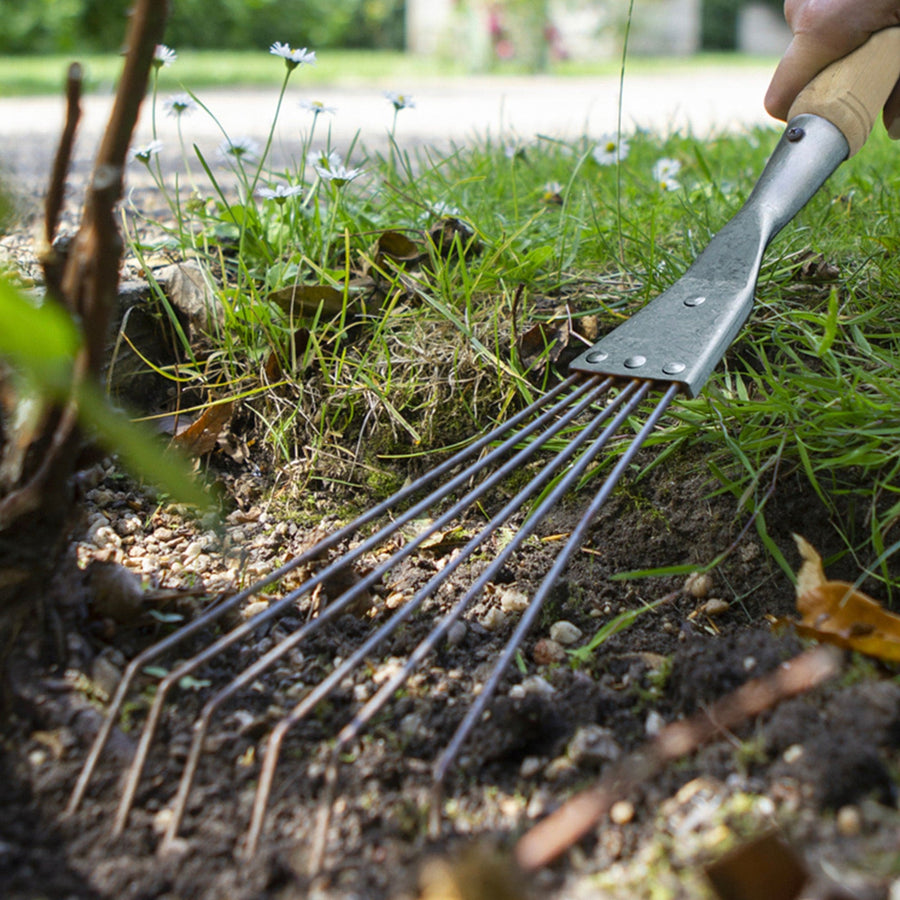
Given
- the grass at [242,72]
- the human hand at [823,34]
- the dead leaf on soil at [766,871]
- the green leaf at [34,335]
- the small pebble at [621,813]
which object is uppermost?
the grass at [242,72]

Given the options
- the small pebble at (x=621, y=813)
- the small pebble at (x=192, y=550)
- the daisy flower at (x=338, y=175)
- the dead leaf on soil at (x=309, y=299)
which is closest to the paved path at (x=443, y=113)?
the daisy flower at (x=338, y=175)

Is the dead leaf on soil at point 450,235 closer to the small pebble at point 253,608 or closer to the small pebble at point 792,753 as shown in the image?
the small pebble at point 253,608

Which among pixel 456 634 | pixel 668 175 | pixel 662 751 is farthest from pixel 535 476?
pixel 668 175

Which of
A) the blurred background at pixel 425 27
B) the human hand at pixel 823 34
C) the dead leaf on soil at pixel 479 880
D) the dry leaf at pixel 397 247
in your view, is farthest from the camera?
the blurred background at pixel 425 27

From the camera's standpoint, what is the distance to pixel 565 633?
4.01ft

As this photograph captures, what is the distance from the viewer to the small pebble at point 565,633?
47.9 inches

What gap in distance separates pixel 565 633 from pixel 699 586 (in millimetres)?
242

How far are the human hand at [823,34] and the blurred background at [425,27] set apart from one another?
10107 millimetres

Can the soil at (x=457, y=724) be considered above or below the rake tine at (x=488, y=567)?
below

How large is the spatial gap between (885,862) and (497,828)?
0.35 meters

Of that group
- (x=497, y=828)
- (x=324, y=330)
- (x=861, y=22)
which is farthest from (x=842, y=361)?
(x=497, y=828)

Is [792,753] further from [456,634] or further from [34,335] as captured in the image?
[34,335]

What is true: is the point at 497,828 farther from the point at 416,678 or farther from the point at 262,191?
the point at 262,191

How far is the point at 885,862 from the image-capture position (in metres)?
0.72
